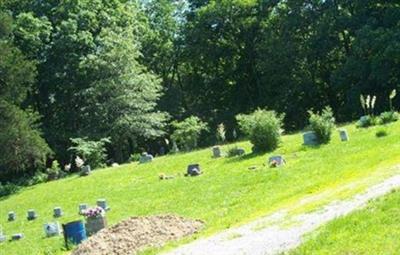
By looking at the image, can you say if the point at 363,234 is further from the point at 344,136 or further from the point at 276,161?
the point at 344,136

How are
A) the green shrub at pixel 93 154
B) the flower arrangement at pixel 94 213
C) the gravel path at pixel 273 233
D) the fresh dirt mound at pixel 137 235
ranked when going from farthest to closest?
the green shrub at pixel 93 154 → the flower arrangement at pixel 94 213 → the fresh dirt mound at pixel 137 235 → the gravel path at pixel 273 233

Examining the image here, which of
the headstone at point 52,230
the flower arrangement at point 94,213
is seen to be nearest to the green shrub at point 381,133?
the flower arrangement at point 94,213

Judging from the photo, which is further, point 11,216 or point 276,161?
point 11,216

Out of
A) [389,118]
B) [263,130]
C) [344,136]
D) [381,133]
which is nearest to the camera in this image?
[381,133]

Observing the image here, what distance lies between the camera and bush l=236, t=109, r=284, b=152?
24.8 metres

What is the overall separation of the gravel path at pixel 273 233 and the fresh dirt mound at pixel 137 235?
130cm

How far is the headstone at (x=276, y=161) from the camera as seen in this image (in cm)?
2194

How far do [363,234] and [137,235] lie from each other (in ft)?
18.9

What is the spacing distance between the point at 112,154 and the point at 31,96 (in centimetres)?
785

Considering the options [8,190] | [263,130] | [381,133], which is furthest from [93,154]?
[381,133]

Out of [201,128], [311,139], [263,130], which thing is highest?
[201,128]

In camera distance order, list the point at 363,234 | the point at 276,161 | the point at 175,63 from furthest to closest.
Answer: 1. the point at 175,63
2. the point at 276,161
3. the point at 363,234

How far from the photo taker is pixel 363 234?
386 inches

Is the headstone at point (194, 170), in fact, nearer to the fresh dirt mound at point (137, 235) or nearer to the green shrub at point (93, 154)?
the fresh dirt mound at point (137, 235)
